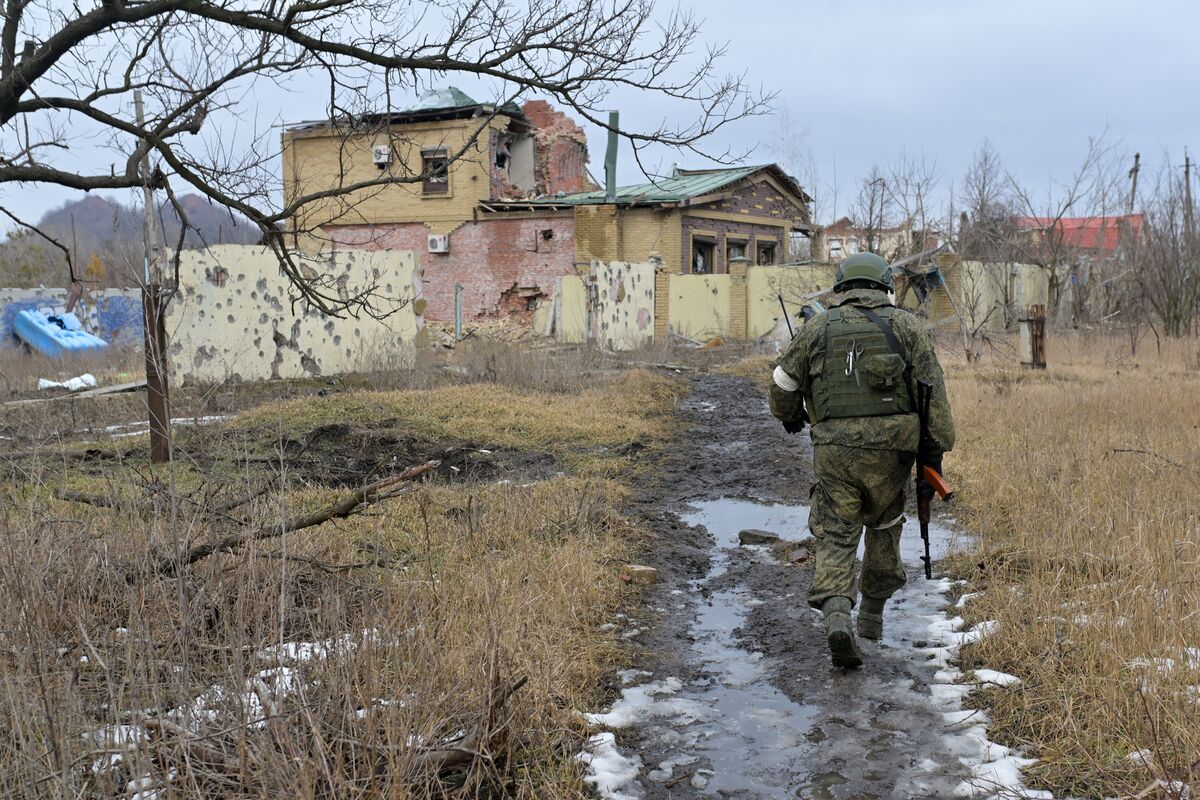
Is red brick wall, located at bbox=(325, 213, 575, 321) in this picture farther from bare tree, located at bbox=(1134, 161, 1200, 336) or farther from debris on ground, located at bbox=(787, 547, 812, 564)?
debris on ground, located at bbox=(787, 547, 812, 564)

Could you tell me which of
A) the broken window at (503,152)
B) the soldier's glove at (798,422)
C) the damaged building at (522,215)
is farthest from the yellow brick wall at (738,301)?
the soldier's glove at (798,422)

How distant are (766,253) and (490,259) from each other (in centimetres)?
961

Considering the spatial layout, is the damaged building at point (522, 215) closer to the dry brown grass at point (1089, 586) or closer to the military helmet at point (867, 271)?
the dry brown grass at point (1089, 586)

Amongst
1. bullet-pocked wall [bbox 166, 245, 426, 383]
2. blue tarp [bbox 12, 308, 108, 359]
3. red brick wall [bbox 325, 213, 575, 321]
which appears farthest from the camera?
red brick wall [bbox 325, 213, 575, 321]

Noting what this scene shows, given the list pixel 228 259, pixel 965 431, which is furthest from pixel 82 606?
pixel 228 259

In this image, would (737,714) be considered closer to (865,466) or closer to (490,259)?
(865,466)

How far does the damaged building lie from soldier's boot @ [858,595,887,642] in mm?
22254

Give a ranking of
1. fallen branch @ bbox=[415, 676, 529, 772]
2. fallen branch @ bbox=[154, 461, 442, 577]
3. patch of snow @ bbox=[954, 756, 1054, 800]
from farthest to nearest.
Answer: fallen branch @ bbox=[154, 461, 442, 577] → patch of snow @ bbox=[954, 756, 1054, 800] → fallen branch @ bbox=[415, 676, 529, 772]

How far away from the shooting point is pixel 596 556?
5785mm

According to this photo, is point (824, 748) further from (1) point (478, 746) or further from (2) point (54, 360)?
(2) point (54, 360)

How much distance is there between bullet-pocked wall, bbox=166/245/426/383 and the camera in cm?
1279

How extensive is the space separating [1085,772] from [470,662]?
2084 millimetres

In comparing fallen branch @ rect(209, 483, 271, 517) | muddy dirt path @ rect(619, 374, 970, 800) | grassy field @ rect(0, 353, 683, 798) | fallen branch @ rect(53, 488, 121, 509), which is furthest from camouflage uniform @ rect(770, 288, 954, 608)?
fallen branch @ rect(53, 488, 121, 509)

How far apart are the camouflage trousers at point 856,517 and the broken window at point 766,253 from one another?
28.3m
